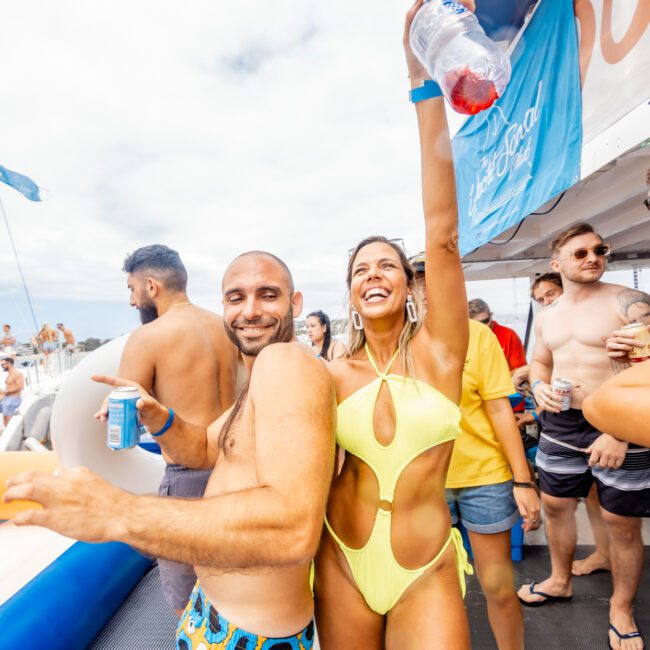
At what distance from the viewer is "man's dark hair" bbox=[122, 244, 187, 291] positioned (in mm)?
2730

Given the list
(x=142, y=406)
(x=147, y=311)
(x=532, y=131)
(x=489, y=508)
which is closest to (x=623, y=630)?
(x=489, y=508)

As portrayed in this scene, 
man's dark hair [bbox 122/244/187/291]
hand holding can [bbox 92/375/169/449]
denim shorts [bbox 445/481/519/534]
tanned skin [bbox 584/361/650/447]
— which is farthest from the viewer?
man's dark hair [bbox 122/244/187/291]

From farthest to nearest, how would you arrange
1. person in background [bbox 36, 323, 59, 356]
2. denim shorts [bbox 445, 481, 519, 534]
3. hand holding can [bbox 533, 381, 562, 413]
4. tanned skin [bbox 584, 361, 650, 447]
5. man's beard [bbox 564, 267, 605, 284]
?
person in background [bbox 36, 323, 59, 356] → man's beard [bbox 564, 267, 605, 284] → hand holding can [bbox 533, 381, 562, 413] → denim shorts [bbox 445, 481, 519, 534] → tanned skin [bbox 584, 361, 650, 447]

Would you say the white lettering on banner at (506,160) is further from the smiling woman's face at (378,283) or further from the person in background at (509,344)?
the smiling woman's face at (378,283)

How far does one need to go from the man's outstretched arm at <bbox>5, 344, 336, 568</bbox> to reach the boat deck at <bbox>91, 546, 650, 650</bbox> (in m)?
A: 2.30

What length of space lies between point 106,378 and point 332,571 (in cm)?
109

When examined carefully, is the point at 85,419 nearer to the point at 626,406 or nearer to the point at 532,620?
the point at 626,406

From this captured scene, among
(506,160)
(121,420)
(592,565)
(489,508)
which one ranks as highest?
(506,160)

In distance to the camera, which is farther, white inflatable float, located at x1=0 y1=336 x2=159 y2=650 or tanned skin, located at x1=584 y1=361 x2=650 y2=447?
white inflatable float, located at x1=0 y1=336 x2=159 y2=650

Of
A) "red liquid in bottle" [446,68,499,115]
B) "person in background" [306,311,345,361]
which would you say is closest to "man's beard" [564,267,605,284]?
"red liquid in bottle" [446,68,499,115]

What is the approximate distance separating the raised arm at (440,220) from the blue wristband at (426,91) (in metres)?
0.01

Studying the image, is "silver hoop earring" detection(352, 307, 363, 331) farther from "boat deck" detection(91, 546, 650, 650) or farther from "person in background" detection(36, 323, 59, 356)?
"person in background" detection(36, 323, 59, 356)

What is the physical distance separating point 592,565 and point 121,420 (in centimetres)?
340

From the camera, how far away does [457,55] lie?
135 cm
